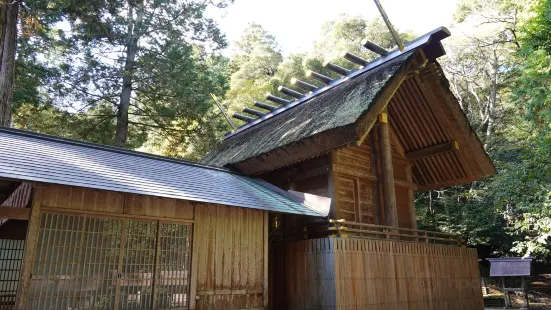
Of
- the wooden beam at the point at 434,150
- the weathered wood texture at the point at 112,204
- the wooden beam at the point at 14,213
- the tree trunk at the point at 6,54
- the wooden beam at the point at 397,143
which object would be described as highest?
the tree trunk at the point at 6,54

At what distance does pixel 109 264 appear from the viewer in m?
6.39

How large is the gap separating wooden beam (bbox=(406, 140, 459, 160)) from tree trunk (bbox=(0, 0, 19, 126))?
38.2 feet

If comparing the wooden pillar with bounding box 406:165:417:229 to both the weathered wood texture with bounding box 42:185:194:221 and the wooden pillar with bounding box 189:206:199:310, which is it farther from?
the weathered wood texture with bounding box 42:185:194:221

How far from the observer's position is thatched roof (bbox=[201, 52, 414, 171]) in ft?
28.3

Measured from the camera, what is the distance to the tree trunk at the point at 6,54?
32.9ft

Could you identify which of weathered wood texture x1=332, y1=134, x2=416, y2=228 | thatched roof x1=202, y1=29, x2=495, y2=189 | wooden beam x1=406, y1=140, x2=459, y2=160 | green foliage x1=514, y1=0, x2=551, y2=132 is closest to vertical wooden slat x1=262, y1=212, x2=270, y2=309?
weathered wood texture x1=332, y1=134, x2=416, y2=228

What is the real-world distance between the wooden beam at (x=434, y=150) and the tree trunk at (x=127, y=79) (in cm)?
1098

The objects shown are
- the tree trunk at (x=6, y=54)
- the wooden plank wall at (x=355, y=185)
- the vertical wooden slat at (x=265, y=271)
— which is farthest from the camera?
the tree trunk at (x=6, y=54)

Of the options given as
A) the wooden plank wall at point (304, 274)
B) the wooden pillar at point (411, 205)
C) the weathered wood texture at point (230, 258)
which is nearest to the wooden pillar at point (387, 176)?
the wooden pillar at point (411, 205)

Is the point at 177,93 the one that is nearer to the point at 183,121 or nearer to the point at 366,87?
the point at 183,121

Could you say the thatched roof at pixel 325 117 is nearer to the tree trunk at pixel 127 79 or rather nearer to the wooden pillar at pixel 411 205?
the wooden pillar at pixel 411 205

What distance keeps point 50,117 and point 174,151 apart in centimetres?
613

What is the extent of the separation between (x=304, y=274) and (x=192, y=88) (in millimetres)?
9726

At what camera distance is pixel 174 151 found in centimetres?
1997
